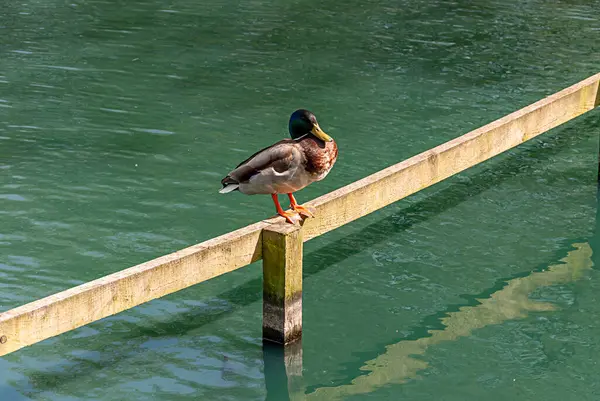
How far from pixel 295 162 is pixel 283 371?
49.7 inches

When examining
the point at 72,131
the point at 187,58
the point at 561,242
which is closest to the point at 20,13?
the point at 187,58

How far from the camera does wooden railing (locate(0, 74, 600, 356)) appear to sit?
535cm

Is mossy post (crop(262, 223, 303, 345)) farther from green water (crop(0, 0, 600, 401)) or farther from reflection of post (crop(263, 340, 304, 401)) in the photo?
green water (crop(0, 0, 600, 401))

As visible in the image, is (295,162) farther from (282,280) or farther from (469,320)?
(469,320)

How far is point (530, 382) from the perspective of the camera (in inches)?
257

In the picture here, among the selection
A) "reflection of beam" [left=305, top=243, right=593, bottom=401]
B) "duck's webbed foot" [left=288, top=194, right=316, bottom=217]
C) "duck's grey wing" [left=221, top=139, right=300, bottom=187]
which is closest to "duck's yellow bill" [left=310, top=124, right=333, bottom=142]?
"duck's grey wing" [left=221, top=139, right=300, bottom=187]

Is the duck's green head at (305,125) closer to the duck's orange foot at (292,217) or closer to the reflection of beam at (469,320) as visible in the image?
the duck's orange foot at (292,217)

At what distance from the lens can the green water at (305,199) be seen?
658 cm

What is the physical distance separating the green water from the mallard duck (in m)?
1.01

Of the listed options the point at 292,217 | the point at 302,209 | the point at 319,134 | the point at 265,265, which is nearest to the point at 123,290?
the point at 265,265

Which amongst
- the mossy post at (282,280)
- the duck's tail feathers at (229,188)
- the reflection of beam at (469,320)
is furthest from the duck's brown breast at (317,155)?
the reflection of beam at (469,320)

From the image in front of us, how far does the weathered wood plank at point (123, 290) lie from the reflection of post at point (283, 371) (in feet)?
2.15

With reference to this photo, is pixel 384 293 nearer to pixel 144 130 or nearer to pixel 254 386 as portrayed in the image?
pixel 254 386

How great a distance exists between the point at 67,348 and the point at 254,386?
1.22m
